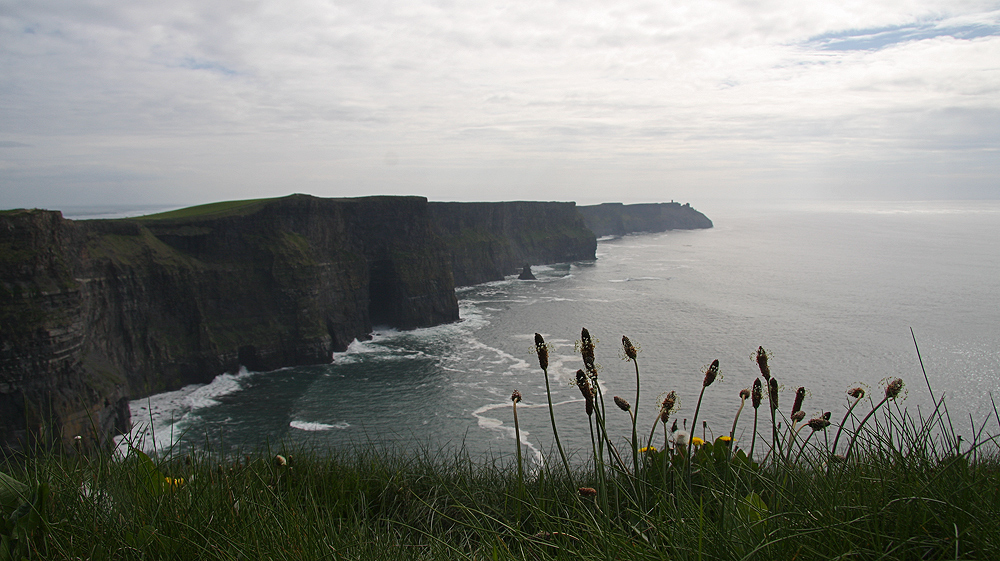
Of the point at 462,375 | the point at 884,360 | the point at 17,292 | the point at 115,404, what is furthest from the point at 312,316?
the point at 884,360

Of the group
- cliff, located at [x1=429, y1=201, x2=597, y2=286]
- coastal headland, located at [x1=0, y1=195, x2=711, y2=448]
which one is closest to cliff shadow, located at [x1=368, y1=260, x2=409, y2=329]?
coastal headland, located at [x1=0, y1=195, x2=711, y2=448]

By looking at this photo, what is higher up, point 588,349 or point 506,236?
point 506,236

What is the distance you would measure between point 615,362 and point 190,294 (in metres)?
36.6

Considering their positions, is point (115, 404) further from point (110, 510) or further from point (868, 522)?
point (868, 522)

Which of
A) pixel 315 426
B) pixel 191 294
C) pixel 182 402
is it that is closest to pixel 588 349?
pixel 315 426

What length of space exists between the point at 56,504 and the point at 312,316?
54.9 meters

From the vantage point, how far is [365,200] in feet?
245

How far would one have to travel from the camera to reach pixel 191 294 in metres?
50.4

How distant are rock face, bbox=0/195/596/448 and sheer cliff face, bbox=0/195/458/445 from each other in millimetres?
98

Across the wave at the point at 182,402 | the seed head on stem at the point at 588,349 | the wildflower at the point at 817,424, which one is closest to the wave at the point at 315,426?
the wave at the point at 182,402

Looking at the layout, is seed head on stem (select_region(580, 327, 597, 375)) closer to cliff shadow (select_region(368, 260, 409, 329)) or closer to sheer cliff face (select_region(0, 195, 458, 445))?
sheer cliff face (select_region(0, 195, 458, 445))

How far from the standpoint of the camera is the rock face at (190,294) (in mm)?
32750

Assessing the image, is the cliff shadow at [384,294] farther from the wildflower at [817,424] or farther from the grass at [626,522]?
the wildflower at [817,424]

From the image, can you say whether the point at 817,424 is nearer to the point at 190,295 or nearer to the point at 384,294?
the point at 190,295
